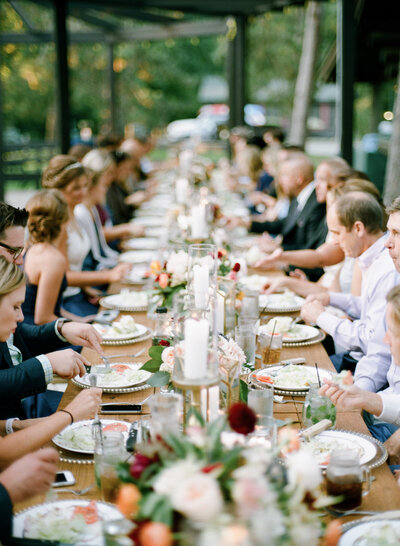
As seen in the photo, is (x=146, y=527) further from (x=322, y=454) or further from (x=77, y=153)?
(x=77, y=153)

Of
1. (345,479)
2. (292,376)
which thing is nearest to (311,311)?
(292,376)

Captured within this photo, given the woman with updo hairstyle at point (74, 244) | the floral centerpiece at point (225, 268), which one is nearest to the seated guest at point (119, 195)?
the woman with updo hairstyle at point (74, 244)

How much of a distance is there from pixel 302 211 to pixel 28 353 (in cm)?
314

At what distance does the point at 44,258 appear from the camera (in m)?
3.48

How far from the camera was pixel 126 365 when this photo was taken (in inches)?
104

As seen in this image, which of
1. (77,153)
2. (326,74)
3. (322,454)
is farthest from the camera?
(326,74)

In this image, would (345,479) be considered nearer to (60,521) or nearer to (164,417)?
(164,417)

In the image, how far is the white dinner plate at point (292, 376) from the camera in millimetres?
2387

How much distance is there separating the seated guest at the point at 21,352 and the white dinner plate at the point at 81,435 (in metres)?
0.22

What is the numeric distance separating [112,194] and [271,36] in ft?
44.6

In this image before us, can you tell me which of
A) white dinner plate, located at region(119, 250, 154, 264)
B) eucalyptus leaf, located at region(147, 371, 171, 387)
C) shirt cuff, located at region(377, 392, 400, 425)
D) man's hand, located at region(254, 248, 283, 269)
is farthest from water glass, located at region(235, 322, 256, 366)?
white dinner plate, located at region(119, 250, 154, 264)

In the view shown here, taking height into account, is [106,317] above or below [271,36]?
below

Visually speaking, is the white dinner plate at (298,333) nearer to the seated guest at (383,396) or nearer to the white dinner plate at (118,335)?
the white dinner plate at (118,335)

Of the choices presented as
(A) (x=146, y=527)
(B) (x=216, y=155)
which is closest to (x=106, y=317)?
(A) (x=146, y=527)
